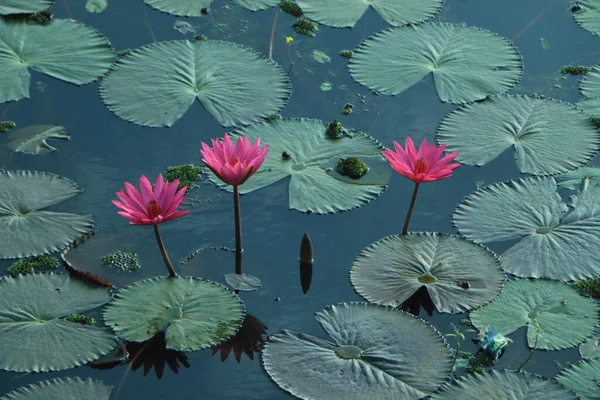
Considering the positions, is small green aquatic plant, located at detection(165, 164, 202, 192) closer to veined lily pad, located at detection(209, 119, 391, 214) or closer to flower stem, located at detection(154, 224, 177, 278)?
veined lily pad, located at detection(209, 119, 391, 214)

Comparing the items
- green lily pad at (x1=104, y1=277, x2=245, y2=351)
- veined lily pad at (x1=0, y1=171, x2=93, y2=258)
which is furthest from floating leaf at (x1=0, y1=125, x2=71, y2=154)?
green lily pad at (x1=104, y1=277, x2=245, y2=351)

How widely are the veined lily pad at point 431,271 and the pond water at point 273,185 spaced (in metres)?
0.09

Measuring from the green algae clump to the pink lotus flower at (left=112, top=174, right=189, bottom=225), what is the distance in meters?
1.07

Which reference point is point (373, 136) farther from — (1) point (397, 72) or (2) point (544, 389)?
(2) point (544, 389)

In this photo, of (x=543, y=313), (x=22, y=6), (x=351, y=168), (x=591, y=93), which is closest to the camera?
(x=543, y=313)

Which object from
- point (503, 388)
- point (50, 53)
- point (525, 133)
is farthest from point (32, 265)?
point (525, 133)

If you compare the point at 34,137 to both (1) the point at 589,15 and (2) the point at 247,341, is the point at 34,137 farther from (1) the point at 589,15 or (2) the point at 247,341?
(1) the point at 589,15

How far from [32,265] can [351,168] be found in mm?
1654

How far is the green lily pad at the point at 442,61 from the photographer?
5.35m

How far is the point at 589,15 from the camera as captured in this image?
6.14m

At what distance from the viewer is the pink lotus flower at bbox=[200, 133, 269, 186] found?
395cm

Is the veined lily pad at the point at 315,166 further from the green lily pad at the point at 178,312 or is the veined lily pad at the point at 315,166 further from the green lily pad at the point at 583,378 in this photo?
the green lily pad at the point at 583,378

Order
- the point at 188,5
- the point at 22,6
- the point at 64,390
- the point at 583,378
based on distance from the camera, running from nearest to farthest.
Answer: the point at 64,390 → the point at 583,378 → the point at 22,6 → the point at 188,5

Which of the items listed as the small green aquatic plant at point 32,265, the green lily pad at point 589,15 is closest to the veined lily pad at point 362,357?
the small green aquatic plant at point 32,265
